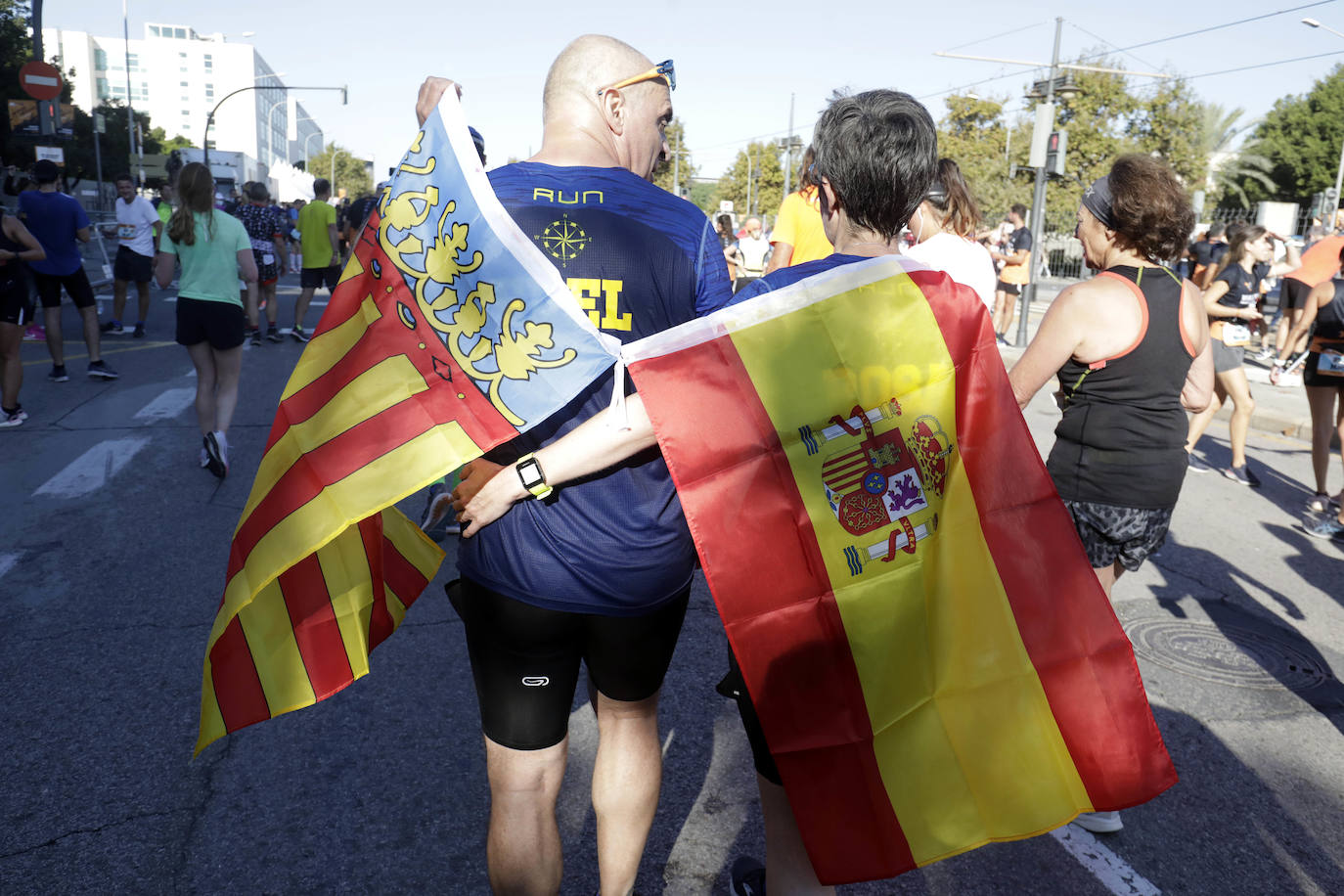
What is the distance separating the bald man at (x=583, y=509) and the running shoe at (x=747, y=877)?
66 cm

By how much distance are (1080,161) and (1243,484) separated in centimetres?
3735

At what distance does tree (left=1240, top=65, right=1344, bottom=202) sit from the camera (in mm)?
56281

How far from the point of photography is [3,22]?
40688 mm

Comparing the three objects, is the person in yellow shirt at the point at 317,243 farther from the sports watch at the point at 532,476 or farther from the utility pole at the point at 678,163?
the utility pole at the point at 678,163

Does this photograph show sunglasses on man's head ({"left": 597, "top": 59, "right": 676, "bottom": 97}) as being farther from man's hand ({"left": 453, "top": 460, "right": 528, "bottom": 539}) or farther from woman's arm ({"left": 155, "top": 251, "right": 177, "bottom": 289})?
woman's arm ({"left": 155, "top": 251, "right": 177, "bottom": 289})

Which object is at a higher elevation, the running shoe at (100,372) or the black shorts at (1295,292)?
the black shorts at (1295,292)

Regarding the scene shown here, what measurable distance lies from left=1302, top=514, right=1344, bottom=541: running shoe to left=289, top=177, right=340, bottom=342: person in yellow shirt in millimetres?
10909

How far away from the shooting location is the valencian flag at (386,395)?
1.94m

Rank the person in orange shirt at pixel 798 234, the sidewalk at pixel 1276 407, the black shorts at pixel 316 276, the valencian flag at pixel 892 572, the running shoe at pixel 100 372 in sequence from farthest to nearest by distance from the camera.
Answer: the black shorts at pixel 316 276 → the sidewalk at pixel 1276 407 → the running shoe at pixel 100 372 → the person in orange shirt at pixel 798 234 → the valencian flag at pixel 892 572

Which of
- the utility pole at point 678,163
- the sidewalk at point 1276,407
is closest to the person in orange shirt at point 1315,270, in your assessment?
the sidewalk at point 1276,407

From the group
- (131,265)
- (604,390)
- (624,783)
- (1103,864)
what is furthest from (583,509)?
(131,265)

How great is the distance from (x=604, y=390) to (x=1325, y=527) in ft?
20.9

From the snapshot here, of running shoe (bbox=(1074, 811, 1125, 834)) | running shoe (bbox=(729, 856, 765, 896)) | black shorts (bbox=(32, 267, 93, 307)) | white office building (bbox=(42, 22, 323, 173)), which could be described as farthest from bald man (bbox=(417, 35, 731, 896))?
white office building (bbox=(42, 22, 323, 173))

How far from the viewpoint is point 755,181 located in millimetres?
78438
